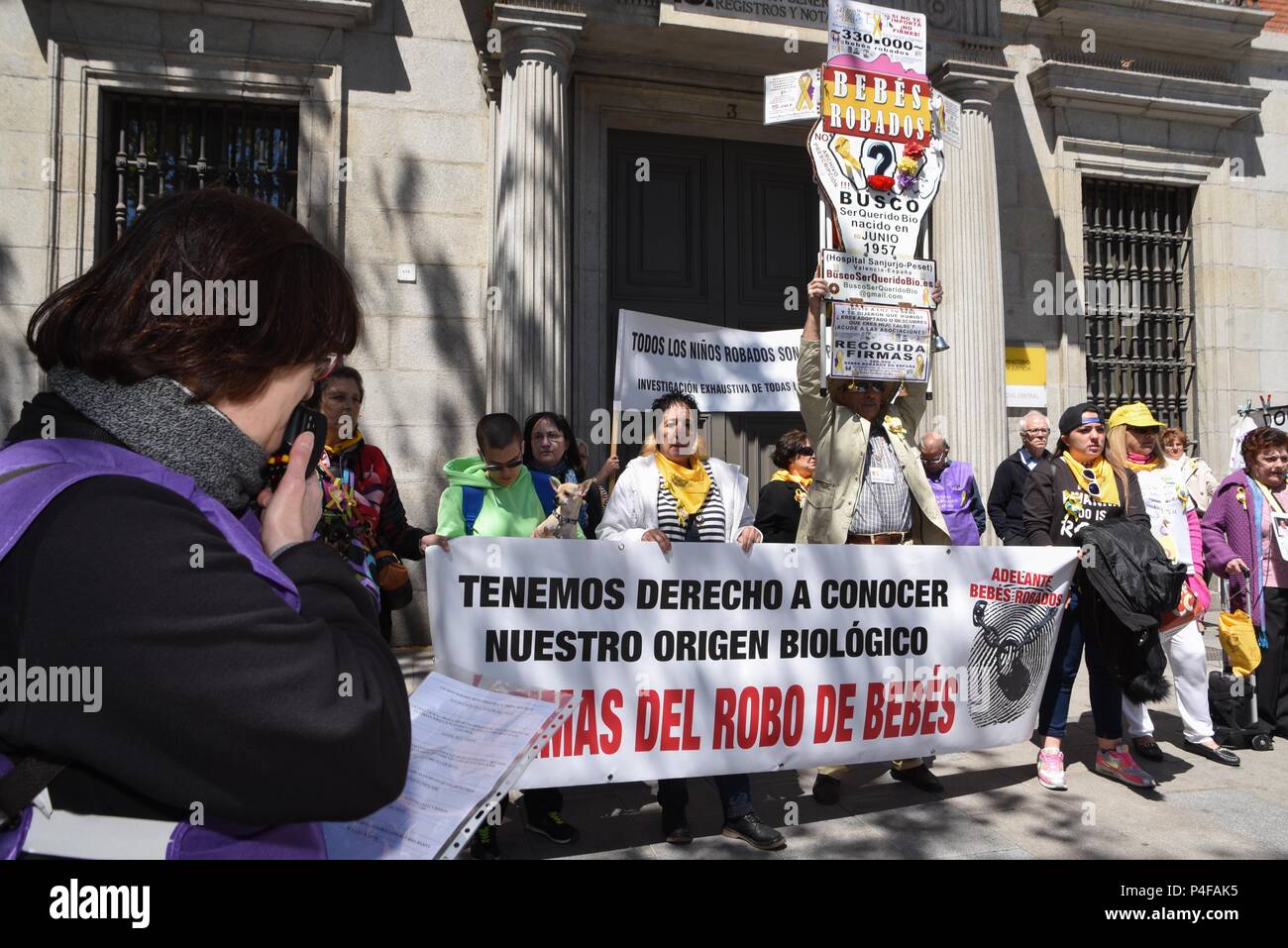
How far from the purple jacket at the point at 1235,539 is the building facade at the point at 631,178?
9.49 ft

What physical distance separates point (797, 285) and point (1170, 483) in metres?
4.99

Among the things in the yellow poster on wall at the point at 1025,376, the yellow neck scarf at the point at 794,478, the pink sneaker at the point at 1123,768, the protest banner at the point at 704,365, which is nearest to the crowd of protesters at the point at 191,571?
the pink sneaker at the point at 1123,768

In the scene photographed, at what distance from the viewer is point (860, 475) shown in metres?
4.80

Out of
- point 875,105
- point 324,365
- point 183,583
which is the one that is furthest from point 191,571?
point 875,105

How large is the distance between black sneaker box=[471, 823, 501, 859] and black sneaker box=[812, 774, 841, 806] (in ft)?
5.57

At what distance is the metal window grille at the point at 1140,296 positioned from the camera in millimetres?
10570

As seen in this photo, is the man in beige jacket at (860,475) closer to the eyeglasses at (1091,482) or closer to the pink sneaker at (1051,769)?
the pink sneaker at (1051,769)

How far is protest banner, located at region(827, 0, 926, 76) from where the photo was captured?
5082 millimetres

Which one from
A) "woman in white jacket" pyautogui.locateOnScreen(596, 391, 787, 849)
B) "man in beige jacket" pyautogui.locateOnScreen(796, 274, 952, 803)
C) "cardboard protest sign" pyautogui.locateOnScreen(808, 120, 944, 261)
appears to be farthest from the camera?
"cardboard protest sign" pyautogui.locateOnScreen(808, 120, 944, 261)

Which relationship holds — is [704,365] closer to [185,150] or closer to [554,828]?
[554,828]

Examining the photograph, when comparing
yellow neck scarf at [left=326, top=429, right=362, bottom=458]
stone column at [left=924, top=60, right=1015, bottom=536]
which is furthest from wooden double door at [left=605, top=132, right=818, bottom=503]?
yellow neck scarf at [left=326, top=429, right=362, bottom=458]

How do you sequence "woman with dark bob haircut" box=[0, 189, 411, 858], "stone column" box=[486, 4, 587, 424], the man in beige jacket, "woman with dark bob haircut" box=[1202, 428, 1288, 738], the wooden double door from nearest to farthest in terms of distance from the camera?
"woman with dark bob haircut" box=[0, 189, 411, 858] → the man in beige jacket → "woman with dark bob haircut" box=[1202, 428, 1288, 738] → "stone column" box=[486, 4, 587, 424] → the wooden double door

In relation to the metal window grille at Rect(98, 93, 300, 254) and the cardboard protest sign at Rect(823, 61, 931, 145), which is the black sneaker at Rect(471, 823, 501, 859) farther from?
the metal window grille at Rect(98, 93, 300, 254)

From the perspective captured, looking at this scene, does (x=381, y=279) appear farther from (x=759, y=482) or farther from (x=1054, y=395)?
(x=1054, y=395)
